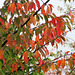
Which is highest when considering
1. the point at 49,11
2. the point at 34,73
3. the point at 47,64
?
the point at 49,11

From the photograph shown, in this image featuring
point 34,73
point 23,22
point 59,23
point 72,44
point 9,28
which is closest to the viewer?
point 59,23

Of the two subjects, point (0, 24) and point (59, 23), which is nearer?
point (59, 23)

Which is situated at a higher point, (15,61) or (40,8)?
(40,8)

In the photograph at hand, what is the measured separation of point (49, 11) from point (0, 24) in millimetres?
302

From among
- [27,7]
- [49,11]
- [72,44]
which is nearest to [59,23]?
[49,11]

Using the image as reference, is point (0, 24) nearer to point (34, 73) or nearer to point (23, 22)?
point (23, 22)

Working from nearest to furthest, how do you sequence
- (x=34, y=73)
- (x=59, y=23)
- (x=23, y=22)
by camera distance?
1. (x=59, y=23)
2. (x=23, y=22)
3. (x=34, y=73)

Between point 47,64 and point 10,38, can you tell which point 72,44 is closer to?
point 47,64

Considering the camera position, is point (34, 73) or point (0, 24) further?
point (34, 73)

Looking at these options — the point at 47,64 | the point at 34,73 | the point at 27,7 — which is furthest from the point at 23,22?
the point at 34,73

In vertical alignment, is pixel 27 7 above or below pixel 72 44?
above

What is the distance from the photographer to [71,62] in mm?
1058

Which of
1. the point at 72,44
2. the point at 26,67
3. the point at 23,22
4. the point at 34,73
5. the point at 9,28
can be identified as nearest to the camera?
the point at 23,22

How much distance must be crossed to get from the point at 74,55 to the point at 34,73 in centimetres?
49
